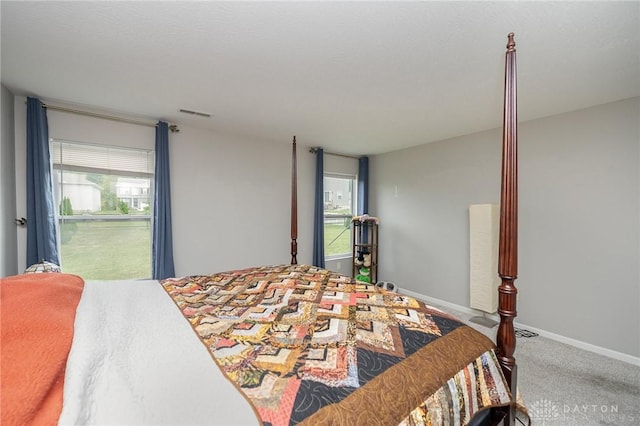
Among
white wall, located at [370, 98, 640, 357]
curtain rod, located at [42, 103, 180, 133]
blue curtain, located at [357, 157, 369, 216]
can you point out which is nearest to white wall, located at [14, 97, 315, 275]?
curtain rod, located at [42, 103, 180, 133]

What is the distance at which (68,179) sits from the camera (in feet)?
9.29

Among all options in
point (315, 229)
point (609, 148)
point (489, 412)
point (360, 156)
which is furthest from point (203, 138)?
point (609, 148)

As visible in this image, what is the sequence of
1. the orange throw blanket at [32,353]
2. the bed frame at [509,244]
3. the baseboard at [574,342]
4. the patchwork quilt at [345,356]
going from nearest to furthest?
the orange throw blanket at [32,353] < the patchwork quilt at [345,356] < the bed frame at [509,244] < the baseboard at [574,342]

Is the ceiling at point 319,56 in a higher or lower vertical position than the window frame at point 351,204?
Result: higher

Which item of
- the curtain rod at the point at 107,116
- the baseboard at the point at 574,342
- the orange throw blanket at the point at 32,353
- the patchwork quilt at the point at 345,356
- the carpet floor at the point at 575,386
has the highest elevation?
the curtain rod at the point at 107,116

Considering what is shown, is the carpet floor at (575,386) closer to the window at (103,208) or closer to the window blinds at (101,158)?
the window at (103,208)

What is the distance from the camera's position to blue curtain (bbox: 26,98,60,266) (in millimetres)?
2512

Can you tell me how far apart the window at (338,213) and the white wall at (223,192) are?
1.57 ft

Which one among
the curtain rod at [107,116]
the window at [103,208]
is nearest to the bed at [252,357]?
the window at [103,208]

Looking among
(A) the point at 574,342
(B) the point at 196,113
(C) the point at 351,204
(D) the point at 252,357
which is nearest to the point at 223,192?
(B) the point at 196,113

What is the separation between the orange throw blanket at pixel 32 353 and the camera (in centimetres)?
60

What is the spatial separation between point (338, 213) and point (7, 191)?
13.5 ft

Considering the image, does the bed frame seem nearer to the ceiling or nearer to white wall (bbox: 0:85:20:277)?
the ceiling

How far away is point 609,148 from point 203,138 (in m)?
4.45
